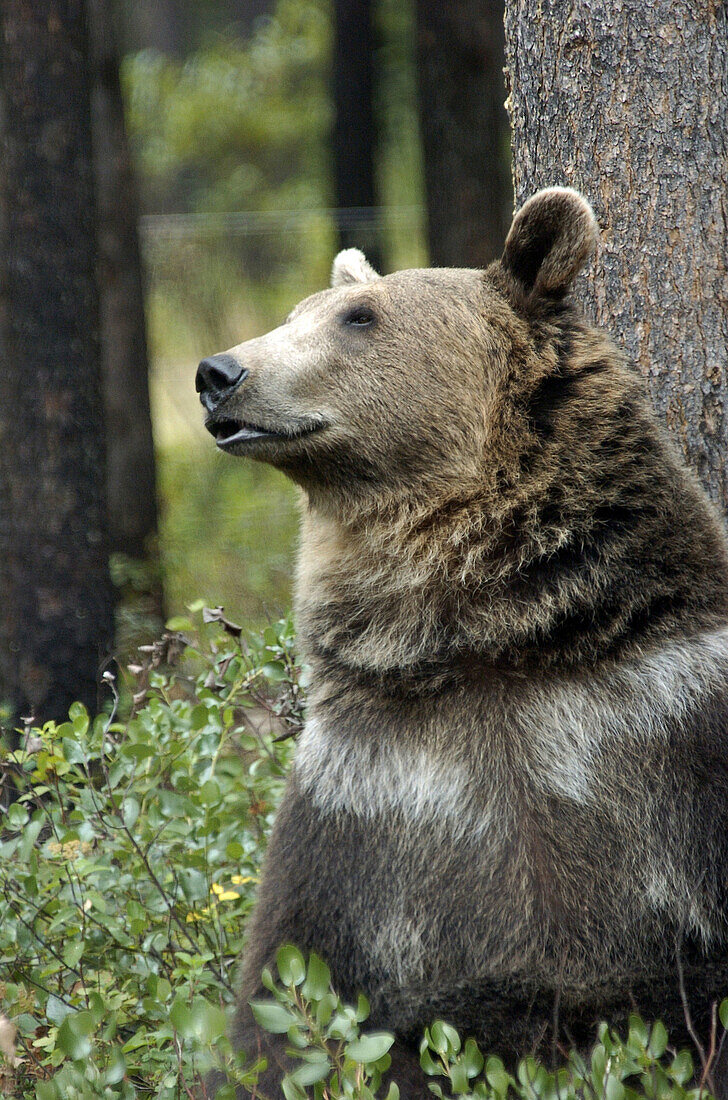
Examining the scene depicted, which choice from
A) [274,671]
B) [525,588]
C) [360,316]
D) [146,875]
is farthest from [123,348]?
[525,588]

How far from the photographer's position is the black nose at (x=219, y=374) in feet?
10.3

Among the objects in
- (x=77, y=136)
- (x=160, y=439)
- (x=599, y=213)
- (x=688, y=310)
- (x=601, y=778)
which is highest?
(x=77, y=136)

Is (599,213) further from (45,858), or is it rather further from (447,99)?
(447,99)

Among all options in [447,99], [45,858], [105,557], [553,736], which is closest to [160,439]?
[447,99]

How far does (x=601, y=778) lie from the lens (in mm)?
2885

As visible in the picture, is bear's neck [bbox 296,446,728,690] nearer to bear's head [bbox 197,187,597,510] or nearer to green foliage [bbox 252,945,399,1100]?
bear's head [bbox 197,187,597,510]

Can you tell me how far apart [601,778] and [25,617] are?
3.98 meters

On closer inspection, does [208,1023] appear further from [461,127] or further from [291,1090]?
[461,127]

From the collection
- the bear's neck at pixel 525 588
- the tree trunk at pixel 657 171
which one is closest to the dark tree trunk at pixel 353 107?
the tree trunk at pixel 657 171

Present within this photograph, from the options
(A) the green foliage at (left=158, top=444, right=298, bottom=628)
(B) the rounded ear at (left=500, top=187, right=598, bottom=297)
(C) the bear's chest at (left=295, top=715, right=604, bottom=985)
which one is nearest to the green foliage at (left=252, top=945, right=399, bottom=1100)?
(C) the bear's chest at (left=295, top=715, right=604, bottom=985)

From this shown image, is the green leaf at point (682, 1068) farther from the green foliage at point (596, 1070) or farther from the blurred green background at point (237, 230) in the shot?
the blurred green background at point (237, 230)

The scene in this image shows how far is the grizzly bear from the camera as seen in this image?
2.84 metres

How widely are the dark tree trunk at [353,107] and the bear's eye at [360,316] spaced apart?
9.22 m

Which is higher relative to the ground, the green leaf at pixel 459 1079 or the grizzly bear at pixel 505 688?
the grizzly bear at pixel 505 688
